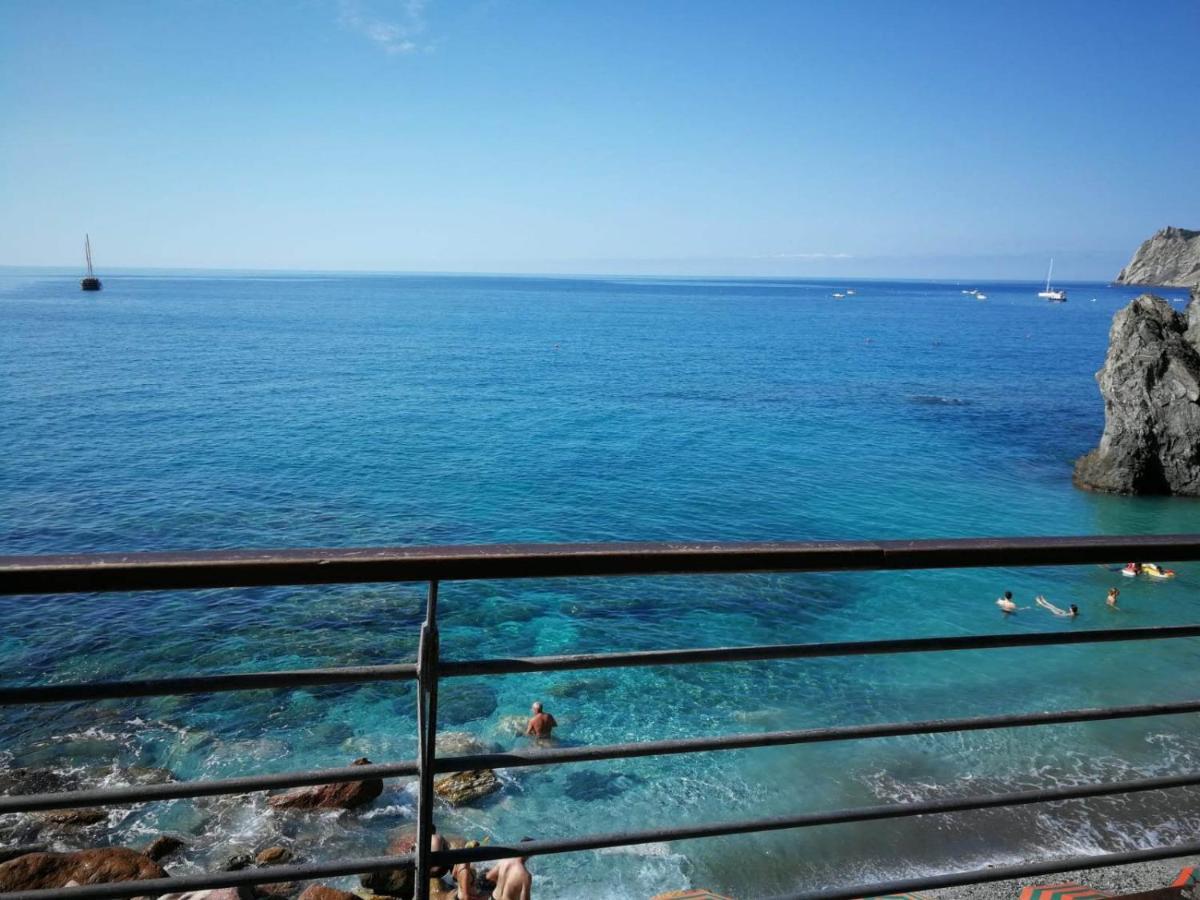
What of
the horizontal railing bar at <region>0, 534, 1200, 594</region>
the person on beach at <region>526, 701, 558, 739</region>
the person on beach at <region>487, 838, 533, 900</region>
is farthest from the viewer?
the person on beach at <region>526, 701, 558, 739</region>

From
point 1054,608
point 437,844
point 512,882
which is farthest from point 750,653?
point 1054,608

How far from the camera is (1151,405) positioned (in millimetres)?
29141

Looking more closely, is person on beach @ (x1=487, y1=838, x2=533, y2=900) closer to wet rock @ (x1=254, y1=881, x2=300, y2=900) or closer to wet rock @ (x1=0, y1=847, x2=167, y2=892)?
wet rock @ (x1=254, y1=881, x2=300, y2=900)

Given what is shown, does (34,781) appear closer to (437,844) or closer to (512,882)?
(512,882)

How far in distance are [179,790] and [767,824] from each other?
145cm

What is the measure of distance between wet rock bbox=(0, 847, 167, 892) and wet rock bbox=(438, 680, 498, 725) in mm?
5732

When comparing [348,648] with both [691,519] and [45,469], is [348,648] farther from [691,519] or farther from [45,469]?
[45,469]

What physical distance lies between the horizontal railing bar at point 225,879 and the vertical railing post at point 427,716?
5 cm

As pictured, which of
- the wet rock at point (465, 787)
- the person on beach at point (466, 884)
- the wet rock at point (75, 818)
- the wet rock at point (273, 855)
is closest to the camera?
the person on beach at point (466, 884)

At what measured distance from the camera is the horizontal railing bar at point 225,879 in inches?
66.6

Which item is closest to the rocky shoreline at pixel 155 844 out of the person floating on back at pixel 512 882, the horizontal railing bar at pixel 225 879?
the person floating on back at pixel 512 882

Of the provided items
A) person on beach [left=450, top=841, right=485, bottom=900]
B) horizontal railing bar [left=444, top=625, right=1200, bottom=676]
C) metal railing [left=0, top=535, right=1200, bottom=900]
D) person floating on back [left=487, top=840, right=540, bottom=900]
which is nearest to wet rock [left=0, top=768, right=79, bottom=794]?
person on beach [left=450, top=841, right=485, bottom=900]

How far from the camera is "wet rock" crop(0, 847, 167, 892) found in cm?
859

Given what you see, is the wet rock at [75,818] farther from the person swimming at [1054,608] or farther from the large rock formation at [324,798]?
the person swimming at [1054,608]
